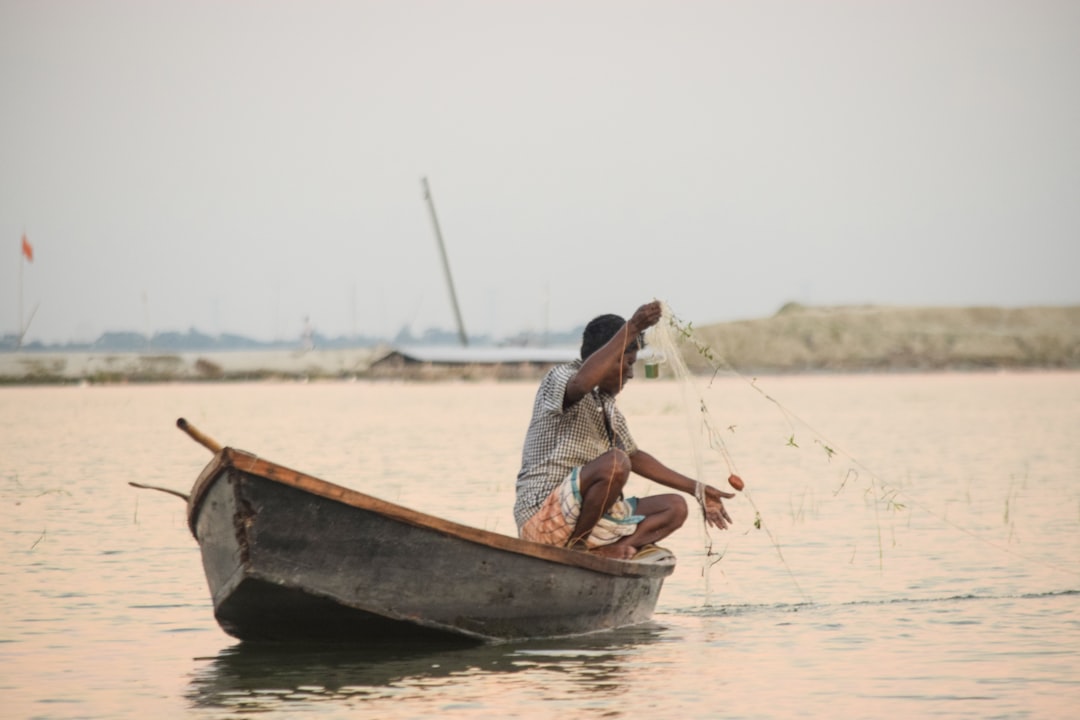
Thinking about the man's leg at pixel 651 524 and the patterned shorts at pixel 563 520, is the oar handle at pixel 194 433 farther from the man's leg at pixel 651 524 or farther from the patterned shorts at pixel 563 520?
the man's leg at pixel 651 524

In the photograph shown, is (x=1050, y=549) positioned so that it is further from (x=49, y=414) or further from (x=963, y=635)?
(x=49, y=414)

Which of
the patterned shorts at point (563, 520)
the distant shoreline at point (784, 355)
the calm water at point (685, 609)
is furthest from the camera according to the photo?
the distant shoreline at point (784, 355)

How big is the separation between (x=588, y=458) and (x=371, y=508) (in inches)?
56.6

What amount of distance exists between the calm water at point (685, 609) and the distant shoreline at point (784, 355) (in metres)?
59.0

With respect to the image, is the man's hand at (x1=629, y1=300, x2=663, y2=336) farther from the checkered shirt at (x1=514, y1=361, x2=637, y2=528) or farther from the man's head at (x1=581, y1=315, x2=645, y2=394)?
the checkered shirt at (x1=514, y1=361, x2=637, y2=528)

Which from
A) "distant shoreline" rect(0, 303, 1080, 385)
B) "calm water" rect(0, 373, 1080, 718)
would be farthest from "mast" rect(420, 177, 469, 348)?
"calm water" rect(0, 373, 1080, 718)

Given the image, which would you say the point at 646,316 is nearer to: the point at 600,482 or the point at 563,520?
the point at 600,482

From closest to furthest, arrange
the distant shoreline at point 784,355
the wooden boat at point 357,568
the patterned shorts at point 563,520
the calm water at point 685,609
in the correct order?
the calm water at point 685,609, the wooden boat at point 357,568, the patterned shorts at point 563,520, the distant shoreline at point 784,355

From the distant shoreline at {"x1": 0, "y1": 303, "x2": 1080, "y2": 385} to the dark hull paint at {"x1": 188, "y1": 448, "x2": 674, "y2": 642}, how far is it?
2955 inches

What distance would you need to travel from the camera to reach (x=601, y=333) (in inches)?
395

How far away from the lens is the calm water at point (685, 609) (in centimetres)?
912

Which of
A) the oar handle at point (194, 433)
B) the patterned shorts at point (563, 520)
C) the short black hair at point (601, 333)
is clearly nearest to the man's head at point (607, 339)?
the short black hair at point (601, 333)

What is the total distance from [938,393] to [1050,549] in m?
53.6

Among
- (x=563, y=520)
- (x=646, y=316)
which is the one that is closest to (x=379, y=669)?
(x=563, y=520)
